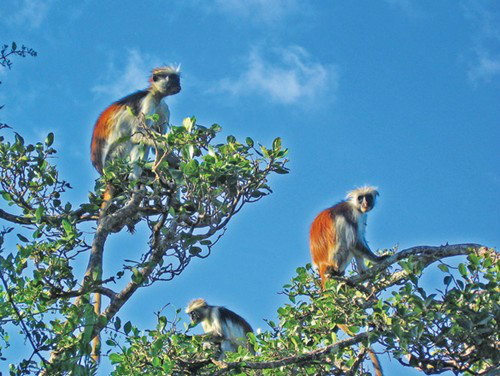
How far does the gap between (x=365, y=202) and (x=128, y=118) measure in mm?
2901

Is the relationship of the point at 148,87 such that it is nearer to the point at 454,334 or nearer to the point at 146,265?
the point at 146,265

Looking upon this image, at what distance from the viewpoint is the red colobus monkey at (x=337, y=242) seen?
322 inches

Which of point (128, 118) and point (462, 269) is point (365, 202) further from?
point (462, 269)

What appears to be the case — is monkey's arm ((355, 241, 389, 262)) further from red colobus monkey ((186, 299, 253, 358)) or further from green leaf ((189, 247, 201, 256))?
green leaf ((189, 247, 201, 256))

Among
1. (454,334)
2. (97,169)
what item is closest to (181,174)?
(454,334)

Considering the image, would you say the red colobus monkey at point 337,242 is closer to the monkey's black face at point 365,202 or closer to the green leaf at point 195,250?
the monkey's black face at point 365,202

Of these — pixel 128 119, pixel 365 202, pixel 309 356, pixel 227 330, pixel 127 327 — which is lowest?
pixel 309 356

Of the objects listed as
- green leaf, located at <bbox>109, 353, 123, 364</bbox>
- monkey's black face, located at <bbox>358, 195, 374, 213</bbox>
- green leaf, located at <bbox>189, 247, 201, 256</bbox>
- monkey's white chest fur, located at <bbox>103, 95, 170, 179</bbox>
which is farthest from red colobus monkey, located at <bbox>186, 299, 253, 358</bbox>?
green leaf, located at <bbox>109, 353, 123, 364</bbox>

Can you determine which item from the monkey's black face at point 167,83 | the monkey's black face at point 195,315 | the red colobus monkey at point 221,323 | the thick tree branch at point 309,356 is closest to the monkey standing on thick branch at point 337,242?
the red colobus monkey at point 221,323

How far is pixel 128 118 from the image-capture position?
8203 millimetres

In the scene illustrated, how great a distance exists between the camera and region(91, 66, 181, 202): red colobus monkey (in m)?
8.04

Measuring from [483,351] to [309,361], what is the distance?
45.5 inches

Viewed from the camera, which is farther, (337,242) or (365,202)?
(365,202)

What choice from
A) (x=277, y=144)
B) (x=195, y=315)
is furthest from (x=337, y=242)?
(x=277, y=144)
